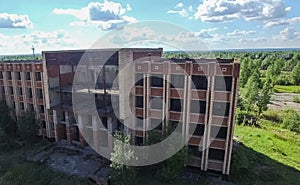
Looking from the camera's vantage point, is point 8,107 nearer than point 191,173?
No

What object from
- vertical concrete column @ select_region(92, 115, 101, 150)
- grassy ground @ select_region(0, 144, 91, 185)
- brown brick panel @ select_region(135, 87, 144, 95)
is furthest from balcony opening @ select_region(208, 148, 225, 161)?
vertical concrete column @ select_region(92, 115, 101, 150)

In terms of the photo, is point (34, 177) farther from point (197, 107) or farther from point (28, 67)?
point (197, 107)

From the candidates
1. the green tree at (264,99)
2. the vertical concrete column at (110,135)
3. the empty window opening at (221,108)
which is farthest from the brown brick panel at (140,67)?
the green tree at (264,99)

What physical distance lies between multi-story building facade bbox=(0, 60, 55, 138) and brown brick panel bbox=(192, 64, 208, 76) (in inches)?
774

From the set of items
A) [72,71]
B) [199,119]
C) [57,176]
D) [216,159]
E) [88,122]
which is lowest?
[57,176]

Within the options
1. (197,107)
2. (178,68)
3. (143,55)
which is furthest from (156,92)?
(143,55)

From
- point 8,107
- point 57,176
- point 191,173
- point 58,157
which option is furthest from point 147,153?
point 8,107

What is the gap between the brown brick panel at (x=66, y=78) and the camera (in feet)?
99.9

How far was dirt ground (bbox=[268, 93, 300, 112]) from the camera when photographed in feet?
172

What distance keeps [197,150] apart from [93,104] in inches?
568

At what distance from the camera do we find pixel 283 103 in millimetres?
56438

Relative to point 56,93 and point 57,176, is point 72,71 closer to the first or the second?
point 56,93

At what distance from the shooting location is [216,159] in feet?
76.7

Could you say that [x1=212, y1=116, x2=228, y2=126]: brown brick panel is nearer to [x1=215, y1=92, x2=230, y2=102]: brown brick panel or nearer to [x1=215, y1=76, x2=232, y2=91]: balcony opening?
[x1=215, y1=92, x2=230, y2=102]: brown brick panel
